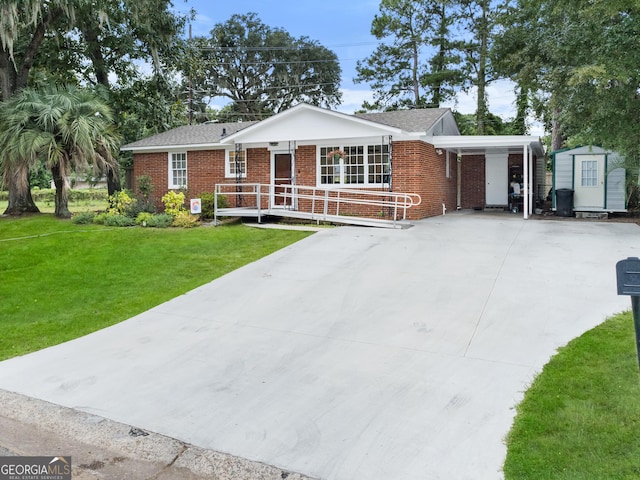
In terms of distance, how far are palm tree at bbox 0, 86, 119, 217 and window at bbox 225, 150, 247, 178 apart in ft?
12.7

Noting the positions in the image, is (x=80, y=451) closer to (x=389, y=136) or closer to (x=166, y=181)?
(x=389, y=136)

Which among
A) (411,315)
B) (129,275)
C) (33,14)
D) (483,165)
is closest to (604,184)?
(483,165)

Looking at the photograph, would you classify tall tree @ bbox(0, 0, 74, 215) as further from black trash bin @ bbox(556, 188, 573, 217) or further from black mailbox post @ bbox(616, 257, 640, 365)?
black trash bin @ bbox(556, 188, 573, 217)

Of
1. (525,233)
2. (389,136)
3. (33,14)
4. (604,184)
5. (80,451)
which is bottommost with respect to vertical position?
(80,451)

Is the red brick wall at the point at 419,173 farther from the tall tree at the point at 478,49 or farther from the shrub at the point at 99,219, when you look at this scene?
the tall tree at the point at 478,49

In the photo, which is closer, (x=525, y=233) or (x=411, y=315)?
(x=411, y=315)

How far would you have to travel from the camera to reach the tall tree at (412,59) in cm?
3148

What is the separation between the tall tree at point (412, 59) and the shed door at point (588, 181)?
15.3 m

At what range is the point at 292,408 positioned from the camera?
4312 mm

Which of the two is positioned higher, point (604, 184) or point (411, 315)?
point (604, 184)

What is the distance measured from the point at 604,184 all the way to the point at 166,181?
15550 mm

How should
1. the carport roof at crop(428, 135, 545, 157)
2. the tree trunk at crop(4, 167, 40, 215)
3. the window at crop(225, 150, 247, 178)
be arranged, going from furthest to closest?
1. the window at crop(225, 150, 247, 178)
2. the tree trunk at crop(4, 167, 40, 215)
3. the carport roof at crop(428, 135, 545, 157)

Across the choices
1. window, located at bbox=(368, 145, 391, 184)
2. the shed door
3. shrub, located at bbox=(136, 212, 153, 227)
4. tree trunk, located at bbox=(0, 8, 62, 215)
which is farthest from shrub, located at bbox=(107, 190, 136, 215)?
the shed door

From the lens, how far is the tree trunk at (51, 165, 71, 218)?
14867 mm
